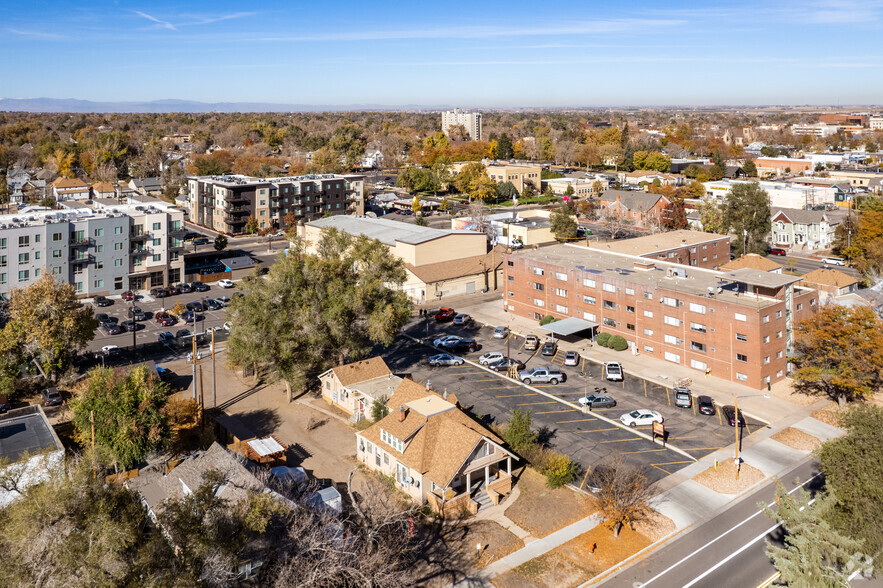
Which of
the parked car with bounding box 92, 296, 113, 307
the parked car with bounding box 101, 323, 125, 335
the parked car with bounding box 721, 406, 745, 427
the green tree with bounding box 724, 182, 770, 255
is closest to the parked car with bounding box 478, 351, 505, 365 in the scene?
the parked car with bounding box 721, 406, 745, 427

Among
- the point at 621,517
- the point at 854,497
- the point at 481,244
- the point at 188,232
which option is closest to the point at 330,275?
the point at 621,517

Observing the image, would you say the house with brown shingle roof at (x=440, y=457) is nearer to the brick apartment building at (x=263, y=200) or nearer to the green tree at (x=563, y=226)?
the green tree at (x=563, y=226)

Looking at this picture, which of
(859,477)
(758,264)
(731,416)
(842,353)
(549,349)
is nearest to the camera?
(859,477)

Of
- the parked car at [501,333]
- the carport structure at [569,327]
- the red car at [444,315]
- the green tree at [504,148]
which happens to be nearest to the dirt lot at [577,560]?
the carport structure at [569,327]

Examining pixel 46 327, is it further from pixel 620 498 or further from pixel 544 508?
pixel 620 498

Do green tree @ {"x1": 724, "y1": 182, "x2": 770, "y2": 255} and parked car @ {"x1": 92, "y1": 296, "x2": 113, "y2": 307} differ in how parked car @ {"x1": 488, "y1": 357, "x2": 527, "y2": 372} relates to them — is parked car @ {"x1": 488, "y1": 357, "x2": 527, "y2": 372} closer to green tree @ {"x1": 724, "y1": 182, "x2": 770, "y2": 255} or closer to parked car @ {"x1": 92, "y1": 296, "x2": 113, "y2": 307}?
parked car @ {"x1": 92, "y1": 296, "x2": 113, "y2": 307}

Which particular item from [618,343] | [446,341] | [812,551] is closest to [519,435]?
[812,551]
